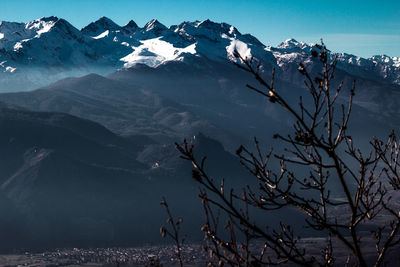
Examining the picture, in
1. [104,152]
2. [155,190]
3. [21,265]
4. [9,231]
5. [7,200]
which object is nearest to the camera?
[21,265]

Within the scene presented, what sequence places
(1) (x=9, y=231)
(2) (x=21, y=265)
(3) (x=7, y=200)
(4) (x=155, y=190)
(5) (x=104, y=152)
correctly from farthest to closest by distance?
(5) (x=104, y=152)
(4) (x=155, y=190)
(3) (x=7, y=200)
(1) (x=9, y=231)
(2) (x=21, y=265)

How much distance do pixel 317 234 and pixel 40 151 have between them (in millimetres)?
98729

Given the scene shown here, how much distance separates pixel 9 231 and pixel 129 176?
40922mm

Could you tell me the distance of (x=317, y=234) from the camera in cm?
15712

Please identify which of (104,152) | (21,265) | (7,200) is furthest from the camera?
(104,152)

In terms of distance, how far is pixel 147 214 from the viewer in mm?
145250

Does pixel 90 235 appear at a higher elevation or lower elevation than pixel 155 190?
lower

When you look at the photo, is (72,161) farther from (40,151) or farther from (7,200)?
(7,200)

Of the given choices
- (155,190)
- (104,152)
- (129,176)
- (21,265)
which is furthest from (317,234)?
(21,265)

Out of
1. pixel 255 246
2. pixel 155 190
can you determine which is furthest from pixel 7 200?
pixel 255 246

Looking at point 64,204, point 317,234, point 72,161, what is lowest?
point 317,234

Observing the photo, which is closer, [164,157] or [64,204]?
[64,204]

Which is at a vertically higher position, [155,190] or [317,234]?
[155,190]

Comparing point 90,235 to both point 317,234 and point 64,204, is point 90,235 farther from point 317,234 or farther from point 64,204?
point 317,234
